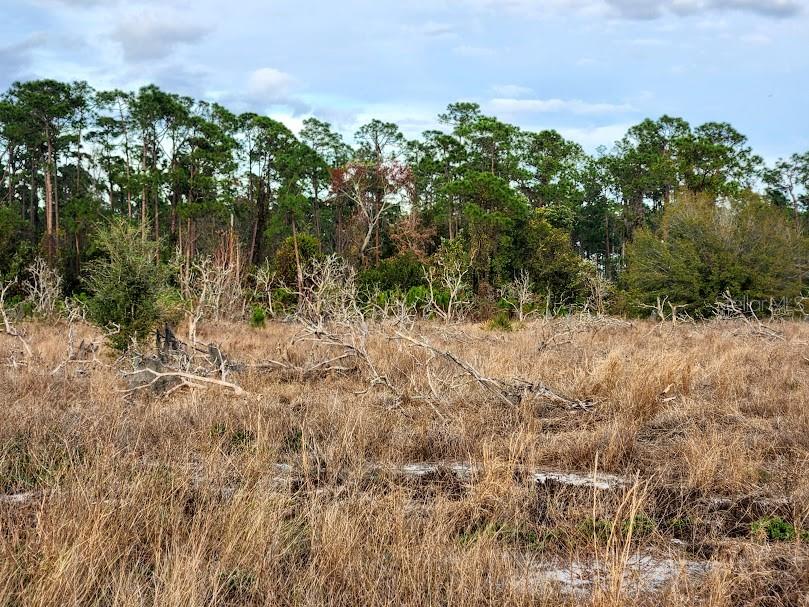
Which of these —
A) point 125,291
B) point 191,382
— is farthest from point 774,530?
point 125,291

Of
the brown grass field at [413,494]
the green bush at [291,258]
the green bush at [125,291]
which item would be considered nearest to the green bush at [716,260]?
the green bush at [291,258]

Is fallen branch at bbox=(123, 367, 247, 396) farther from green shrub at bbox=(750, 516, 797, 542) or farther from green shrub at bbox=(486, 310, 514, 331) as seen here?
green shrub at bbox=(486, 310, 514, 331)

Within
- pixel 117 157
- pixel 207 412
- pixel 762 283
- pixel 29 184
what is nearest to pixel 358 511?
pixel 207 412

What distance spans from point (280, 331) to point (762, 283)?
16887 mm

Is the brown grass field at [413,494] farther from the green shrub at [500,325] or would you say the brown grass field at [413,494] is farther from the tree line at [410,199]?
the tree line at [410,199]

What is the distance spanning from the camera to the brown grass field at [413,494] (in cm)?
288

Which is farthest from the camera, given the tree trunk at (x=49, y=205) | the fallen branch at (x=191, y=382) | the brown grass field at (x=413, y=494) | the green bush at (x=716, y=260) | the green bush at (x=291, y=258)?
the tree trunk at (x=49, y=205)

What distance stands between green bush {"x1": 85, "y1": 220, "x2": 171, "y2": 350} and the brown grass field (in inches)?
138

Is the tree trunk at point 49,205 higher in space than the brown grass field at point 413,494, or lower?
higher

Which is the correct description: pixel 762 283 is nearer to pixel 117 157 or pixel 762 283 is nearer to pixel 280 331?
pixel 280 331

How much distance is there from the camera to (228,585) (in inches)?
115

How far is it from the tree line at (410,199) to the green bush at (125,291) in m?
12.5

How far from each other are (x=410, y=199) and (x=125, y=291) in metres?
27.1

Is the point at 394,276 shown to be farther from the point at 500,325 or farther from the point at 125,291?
the point at 125,291
